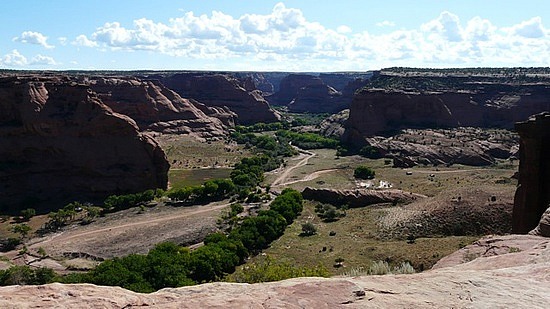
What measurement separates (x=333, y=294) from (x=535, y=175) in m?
22.8

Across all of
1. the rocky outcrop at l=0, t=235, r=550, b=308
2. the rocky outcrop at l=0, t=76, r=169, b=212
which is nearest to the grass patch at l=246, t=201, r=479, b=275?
the rocky outcrop at l=0, t=235, r=550, b=308

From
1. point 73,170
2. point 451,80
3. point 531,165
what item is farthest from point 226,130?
point 531,165

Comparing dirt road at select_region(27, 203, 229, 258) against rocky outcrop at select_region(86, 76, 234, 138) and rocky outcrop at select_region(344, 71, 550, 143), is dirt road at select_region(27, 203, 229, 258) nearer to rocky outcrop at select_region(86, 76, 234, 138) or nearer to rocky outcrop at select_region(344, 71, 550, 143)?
rocky outcrop at select_region(86, 76, 234, 138)

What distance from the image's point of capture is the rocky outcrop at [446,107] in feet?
384

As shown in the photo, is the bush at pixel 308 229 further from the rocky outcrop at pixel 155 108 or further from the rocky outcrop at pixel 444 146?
the rocky outcrop at pixel 155 108

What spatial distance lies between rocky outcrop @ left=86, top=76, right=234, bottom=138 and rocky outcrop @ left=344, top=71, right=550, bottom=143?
43075 mm

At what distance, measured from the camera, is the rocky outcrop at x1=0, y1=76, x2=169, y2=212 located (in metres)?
69.1

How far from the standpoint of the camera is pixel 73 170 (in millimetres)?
70875

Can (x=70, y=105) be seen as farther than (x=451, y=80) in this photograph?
No

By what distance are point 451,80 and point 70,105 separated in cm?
11037

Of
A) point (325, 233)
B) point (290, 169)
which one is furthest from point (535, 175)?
point (290, 169)

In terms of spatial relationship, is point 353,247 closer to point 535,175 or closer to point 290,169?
point 535,175

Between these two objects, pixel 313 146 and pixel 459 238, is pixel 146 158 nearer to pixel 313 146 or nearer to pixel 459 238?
pixel 459 238

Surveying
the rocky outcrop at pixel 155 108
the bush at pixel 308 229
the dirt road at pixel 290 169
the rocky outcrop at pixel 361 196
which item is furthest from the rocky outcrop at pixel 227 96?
the bush at pixel 308 229
